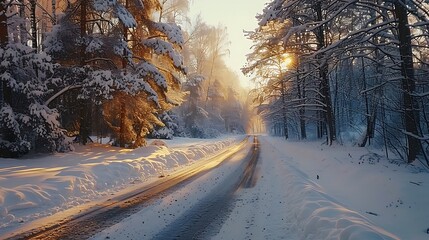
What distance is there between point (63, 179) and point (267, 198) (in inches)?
238

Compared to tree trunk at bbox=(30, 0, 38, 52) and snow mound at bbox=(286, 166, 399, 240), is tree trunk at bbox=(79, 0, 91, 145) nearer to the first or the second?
tree trunk at bbox=(30, 0, 38, 52)

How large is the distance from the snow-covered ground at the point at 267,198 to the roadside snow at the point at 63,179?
0.8 inches

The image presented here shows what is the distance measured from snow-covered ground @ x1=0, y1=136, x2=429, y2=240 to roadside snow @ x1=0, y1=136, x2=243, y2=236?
2 centimetres

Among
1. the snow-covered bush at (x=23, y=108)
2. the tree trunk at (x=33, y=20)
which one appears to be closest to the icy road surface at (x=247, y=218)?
the snow-covered bush at (x=23, y=108)

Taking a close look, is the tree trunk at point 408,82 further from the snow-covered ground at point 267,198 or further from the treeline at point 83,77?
the treeline at point 83,77

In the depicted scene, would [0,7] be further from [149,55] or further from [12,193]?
[12,193]

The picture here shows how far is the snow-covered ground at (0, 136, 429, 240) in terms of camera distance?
5980 millimetres

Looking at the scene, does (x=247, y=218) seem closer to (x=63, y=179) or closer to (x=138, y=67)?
(x=63, y=179)

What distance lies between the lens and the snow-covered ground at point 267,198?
5.98 m

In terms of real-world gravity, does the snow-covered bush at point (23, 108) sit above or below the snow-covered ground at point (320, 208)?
above

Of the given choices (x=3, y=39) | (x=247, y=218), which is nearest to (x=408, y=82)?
(x=247, y=218)

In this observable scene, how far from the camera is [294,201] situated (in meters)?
8.09

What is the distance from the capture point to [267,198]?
8953mm

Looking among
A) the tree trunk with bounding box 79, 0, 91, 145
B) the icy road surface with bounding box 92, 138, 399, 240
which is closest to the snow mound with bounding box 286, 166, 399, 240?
the icy road surface with bounding box 92, 138, 399, 240
